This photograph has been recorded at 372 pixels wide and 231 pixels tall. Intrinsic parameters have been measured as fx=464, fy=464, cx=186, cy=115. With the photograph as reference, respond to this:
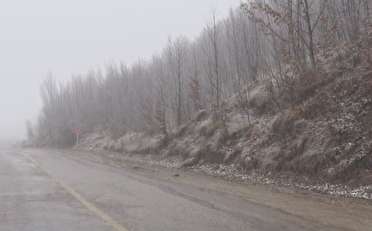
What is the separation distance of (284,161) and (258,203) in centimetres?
456

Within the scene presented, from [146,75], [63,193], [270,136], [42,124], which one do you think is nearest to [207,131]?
[270,136]

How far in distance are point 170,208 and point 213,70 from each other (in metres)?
28.2

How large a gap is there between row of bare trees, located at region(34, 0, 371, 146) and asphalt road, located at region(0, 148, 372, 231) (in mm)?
6692

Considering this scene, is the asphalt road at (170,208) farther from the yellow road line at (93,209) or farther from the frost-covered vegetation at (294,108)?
the frost-covered vegetation at (294,108)

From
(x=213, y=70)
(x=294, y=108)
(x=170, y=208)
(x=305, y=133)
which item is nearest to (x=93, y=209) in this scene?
(x=170, y=208)

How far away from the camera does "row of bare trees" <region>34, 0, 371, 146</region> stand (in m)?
16.7

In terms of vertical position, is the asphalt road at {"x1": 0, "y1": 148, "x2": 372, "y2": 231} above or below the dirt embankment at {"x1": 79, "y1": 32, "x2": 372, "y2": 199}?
below

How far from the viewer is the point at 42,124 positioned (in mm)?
82625

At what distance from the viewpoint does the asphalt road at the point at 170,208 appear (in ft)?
23.5

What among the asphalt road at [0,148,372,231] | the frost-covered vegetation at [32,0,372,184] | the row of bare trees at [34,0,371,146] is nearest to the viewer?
the asphalt road at [0,148,372,231]

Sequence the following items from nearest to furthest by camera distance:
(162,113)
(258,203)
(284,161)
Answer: (258,203)
(284,161)
(162,113)

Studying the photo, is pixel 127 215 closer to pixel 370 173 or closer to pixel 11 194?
pixel 11 194

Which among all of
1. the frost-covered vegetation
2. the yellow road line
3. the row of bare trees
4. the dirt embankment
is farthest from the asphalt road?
the row of bare trees

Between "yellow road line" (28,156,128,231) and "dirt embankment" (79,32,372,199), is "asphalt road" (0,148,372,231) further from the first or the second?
"dirt embankment" (79,32,372,199)
